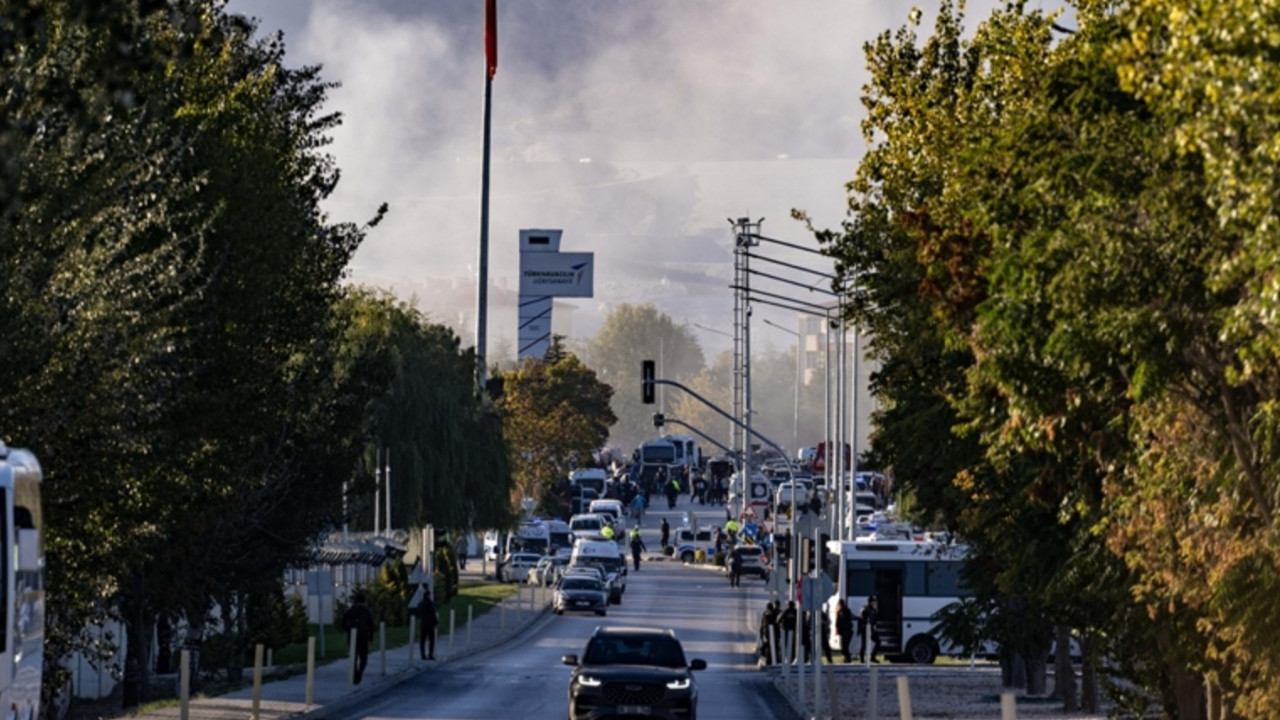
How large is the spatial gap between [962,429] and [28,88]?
900cm

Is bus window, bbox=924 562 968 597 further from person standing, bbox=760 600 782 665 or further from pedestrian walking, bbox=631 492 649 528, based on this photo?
pedestrian walking, bbox=631 492 649 528

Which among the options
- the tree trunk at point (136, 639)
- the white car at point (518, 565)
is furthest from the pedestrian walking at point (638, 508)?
the tree trunk at point (136, 639)

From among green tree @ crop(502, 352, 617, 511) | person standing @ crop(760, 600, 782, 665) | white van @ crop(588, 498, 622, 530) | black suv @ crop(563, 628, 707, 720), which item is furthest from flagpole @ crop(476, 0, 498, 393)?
black suv @ crop(563, 628, 707, 720)

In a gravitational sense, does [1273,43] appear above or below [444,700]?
above

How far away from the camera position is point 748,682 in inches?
1770

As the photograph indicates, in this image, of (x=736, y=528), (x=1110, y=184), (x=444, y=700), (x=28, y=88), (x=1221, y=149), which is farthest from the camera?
(x=736, y=528)

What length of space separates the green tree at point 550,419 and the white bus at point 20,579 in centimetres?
10224

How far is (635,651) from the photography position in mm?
29438

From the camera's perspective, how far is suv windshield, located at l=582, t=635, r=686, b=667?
29.1 meters

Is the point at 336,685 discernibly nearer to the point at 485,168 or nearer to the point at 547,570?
the point at 547,570

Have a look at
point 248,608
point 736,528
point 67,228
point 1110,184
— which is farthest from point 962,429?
point 736,528

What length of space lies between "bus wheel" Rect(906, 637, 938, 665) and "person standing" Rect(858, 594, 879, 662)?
3.03ft

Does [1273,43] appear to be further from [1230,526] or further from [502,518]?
[502,518]

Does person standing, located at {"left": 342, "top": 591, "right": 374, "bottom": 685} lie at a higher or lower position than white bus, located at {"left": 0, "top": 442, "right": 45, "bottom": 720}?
lower
